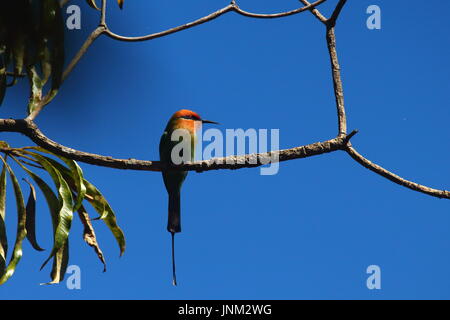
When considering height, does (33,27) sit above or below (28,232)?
above

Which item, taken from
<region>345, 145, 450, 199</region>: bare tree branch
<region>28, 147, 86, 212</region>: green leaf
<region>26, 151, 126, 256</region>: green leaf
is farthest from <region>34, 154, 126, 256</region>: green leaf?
<region>345, 145, 450, 199</region>: bare tree branch

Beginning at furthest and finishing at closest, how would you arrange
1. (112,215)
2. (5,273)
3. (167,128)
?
(167,128) → (112,215) → (5,273)

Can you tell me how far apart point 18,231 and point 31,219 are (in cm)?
12

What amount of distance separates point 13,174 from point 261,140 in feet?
4.31

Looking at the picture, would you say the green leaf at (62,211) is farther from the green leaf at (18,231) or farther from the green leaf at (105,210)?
the green leaf at (105,210)

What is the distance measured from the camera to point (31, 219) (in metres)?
3.19

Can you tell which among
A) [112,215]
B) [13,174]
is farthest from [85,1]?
[112,215]

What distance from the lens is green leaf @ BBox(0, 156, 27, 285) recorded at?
2883mm

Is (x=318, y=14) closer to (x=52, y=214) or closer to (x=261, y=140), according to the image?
(x=261, y=140)

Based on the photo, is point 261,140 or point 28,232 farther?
point 28,232

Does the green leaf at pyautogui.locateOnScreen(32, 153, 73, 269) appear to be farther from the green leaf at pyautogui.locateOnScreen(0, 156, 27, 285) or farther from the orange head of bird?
the orange head of bird

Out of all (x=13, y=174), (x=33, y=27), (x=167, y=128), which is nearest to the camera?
(x=33, y=27)

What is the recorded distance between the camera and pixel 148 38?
251cm

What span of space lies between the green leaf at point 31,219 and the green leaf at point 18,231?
5cm
